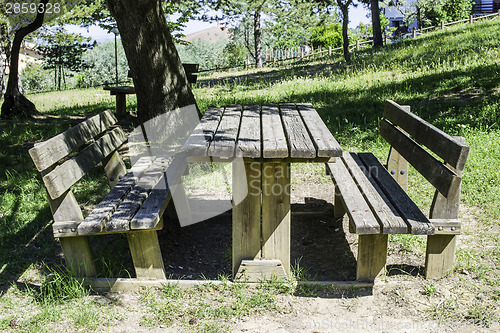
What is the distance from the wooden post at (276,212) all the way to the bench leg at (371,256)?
0.51m

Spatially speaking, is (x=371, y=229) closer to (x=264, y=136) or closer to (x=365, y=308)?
(x=365, y=308)

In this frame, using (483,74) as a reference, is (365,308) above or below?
below

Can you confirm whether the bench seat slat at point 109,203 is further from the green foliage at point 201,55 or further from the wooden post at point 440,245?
the green foliage at point 201,55

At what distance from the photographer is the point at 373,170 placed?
3.97m

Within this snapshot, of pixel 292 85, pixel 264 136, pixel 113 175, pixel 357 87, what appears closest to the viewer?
pixel 264 136

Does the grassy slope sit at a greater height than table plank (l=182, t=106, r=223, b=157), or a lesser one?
lesser

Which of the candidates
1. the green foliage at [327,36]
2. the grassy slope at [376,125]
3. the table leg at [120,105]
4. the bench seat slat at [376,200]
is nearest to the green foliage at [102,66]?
the green foliage at [327,36]

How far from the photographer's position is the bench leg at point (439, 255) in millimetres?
3212

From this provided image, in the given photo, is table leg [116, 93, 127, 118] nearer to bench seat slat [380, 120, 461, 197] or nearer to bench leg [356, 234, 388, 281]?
bench seat slat [380, 120, 461, 197]

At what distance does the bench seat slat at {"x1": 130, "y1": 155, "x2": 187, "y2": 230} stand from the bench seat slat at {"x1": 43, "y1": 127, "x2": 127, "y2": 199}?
541 millimetres

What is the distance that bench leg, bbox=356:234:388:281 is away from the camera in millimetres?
3117

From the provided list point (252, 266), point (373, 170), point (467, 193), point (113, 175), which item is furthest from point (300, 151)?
point (467, 193)

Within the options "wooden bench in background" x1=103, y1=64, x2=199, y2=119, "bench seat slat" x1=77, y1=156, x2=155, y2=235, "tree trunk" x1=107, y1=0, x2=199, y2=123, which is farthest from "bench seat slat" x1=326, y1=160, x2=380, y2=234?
"wooden bench in background" x1=103, y1=64, x2=199, y2=119

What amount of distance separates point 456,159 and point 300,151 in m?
0.98
